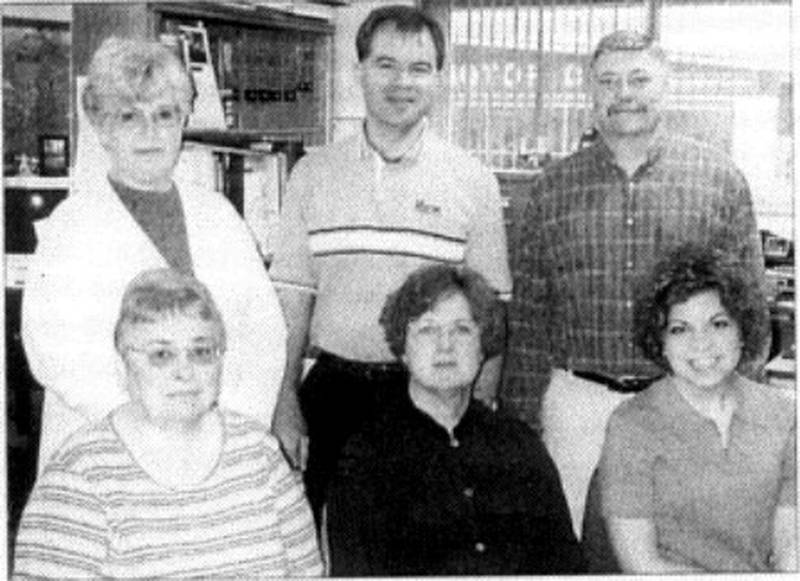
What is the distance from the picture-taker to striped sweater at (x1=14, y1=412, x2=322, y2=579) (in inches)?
70.1

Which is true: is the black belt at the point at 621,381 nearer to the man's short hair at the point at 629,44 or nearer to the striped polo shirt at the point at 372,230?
the striped polo shirt at the point at 372,230

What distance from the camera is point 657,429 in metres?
1.97

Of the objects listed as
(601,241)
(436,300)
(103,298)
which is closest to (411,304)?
(436,300)

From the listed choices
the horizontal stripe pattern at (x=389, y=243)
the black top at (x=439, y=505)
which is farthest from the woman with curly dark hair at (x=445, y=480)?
the horizontal stripe pattern at (x=389, y=243)

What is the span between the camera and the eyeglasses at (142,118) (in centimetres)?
196

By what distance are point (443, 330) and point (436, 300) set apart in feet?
0.17

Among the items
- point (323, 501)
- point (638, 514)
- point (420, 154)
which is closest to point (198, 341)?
point (323, 501)

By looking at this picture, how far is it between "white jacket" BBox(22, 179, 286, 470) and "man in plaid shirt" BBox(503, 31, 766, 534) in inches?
19.4

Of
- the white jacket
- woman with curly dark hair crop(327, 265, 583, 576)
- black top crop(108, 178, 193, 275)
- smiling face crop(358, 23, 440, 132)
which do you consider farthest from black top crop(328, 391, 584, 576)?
smiling face crop(358, 23, 440, 132)

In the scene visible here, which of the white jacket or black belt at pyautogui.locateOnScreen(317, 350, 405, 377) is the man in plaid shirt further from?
the white jacket

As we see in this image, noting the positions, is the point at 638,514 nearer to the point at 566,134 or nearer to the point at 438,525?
the point at 438,525

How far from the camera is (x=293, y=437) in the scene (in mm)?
2123

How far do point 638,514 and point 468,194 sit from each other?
63 centimetres

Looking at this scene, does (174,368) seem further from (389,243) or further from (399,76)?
(399,76)
